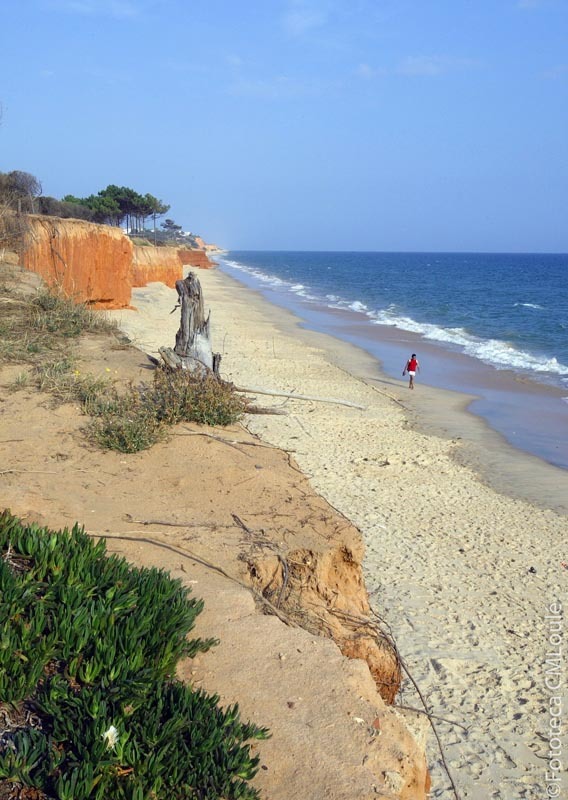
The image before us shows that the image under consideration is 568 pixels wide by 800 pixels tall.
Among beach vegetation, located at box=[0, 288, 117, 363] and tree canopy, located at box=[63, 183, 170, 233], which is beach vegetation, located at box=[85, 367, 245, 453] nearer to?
beach vegetation, located at box=[0, 288, 117, 363]

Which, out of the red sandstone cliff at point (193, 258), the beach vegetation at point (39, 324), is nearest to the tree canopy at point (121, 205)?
the red sandstone cliff at point (193, 258)

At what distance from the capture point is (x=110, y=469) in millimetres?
7078

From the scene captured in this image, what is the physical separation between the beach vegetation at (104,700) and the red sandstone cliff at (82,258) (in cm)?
1355

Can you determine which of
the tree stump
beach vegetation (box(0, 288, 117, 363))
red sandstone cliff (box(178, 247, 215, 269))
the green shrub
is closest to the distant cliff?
beach vegetation (box(0, 288, 117, 363))

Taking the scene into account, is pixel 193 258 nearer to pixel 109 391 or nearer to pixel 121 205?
pixel 121 205

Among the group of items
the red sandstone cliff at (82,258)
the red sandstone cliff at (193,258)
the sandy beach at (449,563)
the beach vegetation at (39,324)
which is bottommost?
the sandy beach at (449,563)

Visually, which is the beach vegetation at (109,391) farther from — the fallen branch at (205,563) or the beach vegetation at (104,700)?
the beach vegetation at (104,700)

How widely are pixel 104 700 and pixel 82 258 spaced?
722 inches

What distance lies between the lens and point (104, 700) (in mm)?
2920

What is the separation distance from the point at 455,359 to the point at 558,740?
65.2 ft

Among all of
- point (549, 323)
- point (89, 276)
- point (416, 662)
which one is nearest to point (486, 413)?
point (416, 662)

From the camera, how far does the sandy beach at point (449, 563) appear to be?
5258 millimetres

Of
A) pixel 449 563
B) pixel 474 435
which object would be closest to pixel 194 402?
pixel 449 563

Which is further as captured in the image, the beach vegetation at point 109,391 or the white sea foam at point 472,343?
the white sea foam at point 472,343
